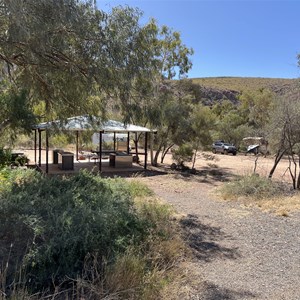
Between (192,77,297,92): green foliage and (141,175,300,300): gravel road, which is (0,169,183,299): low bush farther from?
(192,77,297,92): green foliage

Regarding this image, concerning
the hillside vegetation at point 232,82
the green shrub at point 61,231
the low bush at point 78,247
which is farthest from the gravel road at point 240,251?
the hillside vegetation at point 232,82

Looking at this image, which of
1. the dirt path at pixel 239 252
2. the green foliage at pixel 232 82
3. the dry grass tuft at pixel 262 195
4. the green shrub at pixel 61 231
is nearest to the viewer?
the green shrub at pixel 61 231

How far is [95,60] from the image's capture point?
262 inches

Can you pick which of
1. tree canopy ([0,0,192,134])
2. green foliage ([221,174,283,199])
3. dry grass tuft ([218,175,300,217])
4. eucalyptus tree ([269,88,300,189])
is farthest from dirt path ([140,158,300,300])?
eucalyptus tree ([269,88,300,189])

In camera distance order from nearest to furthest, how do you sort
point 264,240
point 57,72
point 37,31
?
point 37,31, point 264,240, point 57,72

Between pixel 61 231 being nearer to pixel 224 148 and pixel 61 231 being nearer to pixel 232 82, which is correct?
pixel 224 148

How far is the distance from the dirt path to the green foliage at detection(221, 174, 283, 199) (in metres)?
0.80

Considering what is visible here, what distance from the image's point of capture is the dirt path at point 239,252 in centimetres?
404

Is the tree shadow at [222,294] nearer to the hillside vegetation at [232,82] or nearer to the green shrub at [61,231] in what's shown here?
the green shrub at [61,231]

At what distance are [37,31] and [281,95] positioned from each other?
9.80 m

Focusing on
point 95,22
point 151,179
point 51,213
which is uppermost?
point 95,22

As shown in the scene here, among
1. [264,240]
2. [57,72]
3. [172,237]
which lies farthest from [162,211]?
[57,72]

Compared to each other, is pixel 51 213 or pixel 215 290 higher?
pixel 51 213

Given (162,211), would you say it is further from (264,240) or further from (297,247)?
(297,247)
